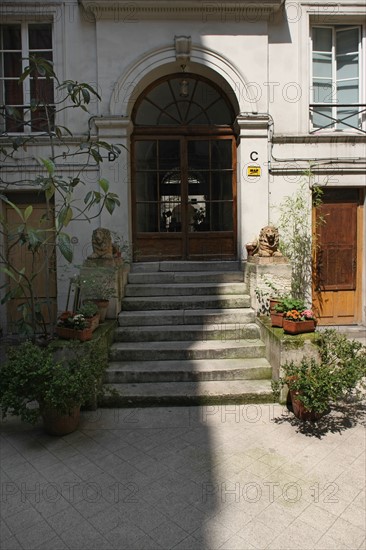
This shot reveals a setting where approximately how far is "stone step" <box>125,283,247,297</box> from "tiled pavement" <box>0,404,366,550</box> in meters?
2.15

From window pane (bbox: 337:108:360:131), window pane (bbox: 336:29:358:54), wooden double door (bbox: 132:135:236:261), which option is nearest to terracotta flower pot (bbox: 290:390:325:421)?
wooden double door (bbox: 132:135:236:261)

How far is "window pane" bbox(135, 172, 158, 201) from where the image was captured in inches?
285

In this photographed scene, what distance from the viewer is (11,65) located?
23.1 feet

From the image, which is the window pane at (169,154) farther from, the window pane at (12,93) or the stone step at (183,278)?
the window pane at (12,93)

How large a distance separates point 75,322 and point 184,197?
11.4ft

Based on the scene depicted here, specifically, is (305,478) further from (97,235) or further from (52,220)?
(52,220)

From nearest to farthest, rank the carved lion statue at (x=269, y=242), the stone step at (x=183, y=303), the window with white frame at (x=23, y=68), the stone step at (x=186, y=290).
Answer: the carved lion statue at (x=269, y=242), the stone step at (x=183, y=303), the stone step at (x=186, y=290), the window with white frame at (x=23, y=68)

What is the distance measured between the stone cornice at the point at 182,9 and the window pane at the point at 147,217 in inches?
122

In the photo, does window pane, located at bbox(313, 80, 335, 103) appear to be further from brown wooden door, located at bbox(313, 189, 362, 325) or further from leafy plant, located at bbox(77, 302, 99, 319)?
leafy plant, located at bbox(77, 302, 99, 319)

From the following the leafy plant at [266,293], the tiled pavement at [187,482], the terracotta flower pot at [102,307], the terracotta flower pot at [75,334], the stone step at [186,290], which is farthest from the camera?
the stone step at [186,290]

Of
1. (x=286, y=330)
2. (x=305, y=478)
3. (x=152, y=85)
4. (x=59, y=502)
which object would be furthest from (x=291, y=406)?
(x=152, y=85)

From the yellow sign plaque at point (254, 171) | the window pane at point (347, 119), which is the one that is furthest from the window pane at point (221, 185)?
the window pane at point (347, 119)

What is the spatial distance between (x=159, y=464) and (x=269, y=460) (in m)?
0.97

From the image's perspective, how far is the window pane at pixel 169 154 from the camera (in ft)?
23.7
